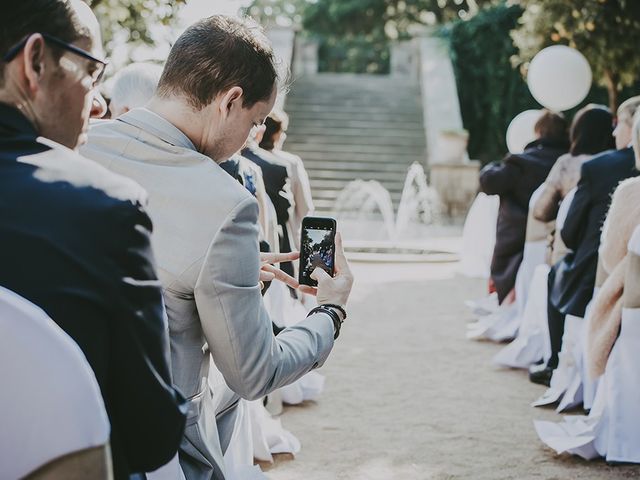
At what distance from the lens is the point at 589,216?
19.6 feet

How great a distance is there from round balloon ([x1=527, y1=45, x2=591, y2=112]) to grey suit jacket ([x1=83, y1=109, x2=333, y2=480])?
9.96 meters

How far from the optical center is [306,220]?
2.58m

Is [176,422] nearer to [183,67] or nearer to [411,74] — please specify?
[183,67]

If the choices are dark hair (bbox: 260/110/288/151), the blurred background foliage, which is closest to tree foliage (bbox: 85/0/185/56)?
the blurred background foliage

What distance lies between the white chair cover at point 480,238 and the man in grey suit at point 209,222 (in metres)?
9.68

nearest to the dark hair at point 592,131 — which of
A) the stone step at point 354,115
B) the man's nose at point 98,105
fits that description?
the man's nose at point 98,105

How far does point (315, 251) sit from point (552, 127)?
5.92 meters

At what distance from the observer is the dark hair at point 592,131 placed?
676 cm

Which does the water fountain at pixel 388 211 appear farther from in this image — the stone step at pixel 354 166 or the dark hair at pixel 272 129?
the dark hair at pixel 272 129

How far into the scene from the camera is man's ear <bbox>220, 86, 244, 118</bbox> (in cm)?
212

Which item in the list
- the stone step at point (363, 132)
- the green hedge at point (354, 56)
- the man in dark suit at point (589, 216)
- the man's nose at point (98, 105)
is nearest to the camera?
the man's nose at point (98, 105)

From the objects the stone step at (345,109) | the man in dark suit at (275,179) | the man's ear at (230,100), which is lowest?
the stone step at (345,109)

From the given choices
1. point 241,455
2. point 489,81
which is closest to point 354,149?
point 489,81

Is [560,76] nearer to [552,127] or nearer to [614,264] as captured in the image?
[552,127]
